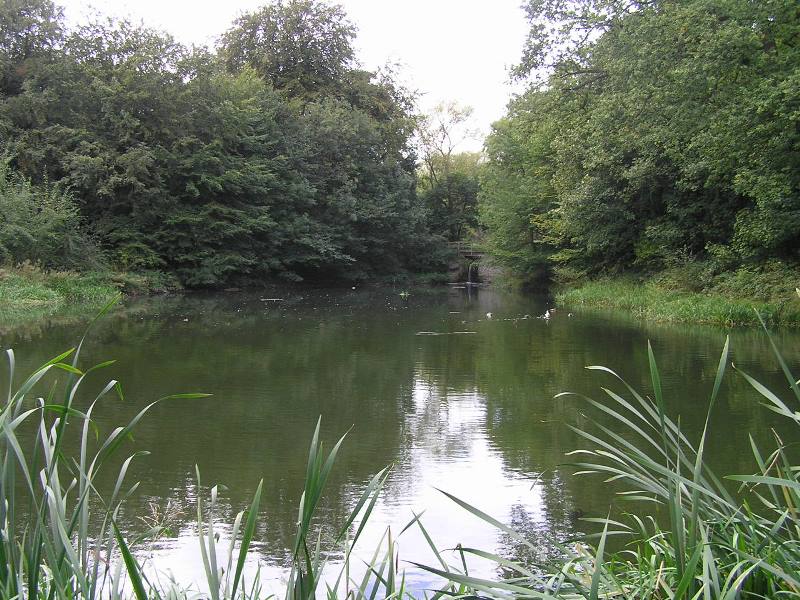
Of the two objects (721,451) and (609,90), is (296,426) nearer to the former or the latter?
(721,451)

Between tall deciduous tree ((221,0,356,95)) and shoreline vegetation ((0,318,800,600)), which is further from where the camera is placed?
tall deciduous tree ((221,0,356,95))

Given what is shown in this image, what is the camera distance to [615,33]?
670 inches

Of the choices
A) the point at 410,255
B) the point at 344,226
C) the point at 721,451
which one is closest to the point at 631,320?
the point at 721,451

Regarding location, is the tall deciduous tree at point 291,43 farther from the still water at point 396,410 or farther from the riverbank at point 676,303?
the still water at point 396,410

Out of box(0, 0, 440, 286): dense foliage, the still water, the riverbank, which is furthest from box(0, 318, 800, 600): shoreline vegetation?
box(0, 0, 440, 286): dense foliage

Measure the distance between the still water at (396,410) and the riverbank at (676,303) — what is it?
2.55ft

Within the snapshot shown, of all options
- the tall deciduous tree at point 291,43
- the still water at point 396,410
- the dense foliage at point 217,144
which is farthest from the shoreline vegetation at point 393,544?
the tall deciduous tree at point 291,43

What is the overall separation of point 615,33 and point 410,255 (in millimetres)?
19968

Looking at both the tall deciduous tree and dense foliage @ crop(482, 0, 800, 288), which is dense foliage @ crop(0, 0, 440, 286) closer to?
the tall deciduous tree

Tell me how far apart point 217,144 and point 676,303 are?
1677cm

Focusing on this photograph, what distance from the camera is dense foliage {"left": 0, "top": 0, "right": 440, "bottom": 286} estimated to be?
24.1m

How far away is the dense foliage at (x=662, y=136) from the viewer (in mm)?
12828

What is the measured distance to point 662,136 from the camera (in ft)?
50.0

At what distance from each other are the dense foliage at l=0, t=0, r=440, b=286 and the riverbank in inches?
474
